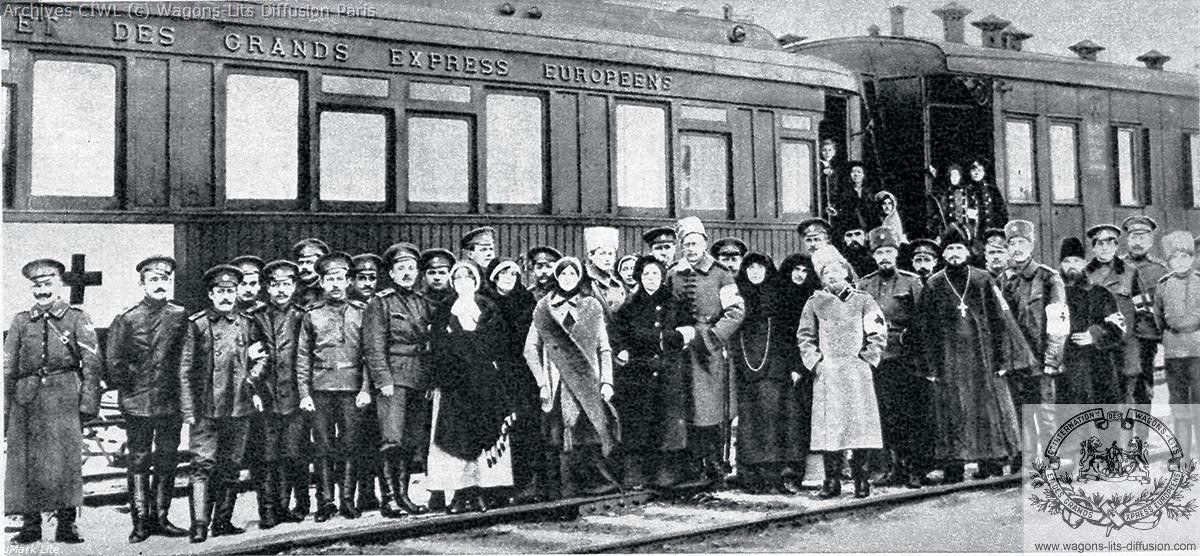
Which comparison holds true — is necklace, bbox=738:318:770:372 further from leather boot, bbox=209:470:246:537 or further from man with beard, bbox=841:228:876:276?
leather boot, bbox=209:470:246:537

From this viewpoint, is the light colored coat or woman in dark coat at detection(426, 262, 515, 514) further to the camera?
the light colored coat

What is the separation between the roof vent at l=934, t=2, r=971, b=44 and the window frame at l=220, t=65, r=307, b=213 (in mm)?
3674

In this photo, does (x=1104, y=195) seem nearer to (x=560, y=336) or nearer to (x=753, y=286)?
(x=753, y=286)

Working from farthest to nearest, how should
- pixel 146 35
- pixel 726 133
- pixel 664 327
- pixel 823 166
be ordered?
pixel 823 166 < pixel 726 133 < pixel 664 327 < pixel 146 35

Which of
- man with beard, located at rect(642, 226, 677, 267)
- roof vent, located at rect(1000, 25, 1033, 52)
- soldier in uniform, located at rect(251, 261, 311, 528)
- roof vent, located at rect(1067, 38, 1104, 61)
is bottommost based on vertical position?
soldier in uniform, located at rect(251, 261, 311, 528)

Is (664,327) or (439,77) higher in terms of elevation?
(439,77)

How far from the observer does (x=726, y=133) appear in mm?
5863

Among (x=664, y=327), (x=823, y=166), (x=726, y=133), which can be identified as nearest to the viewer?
(x=664, y=327)

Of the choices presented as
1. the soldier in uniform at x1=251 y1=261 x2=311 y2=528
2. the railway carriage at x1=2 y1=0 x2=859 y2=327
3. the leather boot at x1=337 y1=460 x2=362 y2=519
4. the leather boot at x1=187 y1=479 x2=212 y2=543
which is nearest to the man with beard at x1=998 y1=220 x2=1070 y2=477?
the railway carriage at x1=2 y1=0 x2=859 y2=327

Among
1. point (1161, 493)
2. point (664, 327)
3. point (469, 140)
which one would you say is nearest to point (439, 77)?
point (469, 140)

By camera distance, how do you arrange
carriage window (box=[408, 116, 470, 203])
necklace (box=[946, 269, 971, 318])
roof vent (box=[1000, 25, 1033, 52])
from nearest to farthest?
carriage window (box=[408, 116, 470, 203]), necklace (box=[946, 269, 971, 318]), roof vent (box=[1000, 25, 1033, 52])

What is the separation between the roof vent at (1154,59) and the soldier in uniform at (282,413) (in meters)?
5.01

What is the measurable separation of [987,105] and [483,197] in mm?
3655

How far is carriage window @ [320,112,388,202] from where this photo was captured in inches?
191
